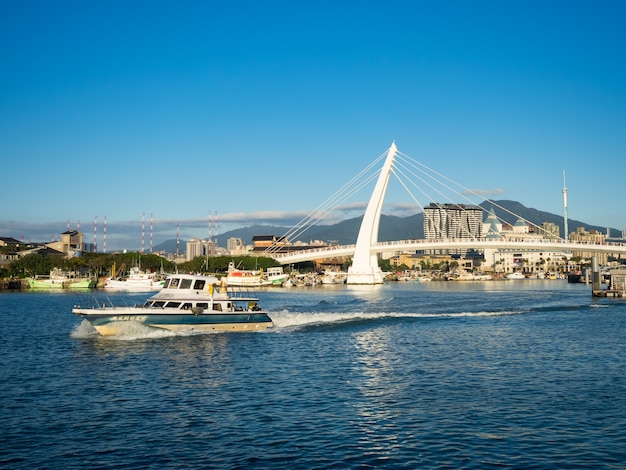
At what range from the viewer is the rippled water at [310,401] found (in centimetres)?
1250

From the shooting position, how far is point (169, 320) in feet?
98.2

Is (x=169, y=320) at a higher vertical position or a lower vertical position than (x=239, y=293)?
higher

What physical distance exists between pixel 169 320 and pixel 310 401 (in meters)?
14.6

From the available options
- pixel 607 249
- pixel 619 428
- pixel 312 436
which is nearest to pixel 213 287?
pixel 312 436

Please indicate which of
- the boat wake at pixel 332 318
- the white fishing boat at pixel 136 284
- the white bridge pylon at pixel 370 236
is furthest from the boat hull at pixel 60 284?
the boat wake at pixel 332 318

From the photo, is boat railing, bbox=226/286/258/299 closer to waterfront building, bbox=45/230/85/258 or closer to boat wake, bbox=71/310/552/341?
boat wake, bbox=71/310/552/341

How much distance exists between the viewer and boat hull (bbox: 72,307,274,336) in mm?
29016

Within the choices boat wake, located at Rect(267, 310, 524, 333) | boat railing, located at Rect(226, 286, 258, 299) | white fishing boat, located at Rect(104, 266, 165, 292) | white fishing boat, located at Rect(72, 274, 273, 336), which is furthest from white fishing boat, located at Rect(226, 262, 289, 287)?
white fishing boat, located at Rect(72, 274, 273, 336)

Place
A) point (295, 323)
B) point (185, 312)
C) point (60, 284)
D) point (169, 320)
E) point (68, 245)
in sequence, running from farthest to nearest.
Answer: point (68, 245) < point (60, 284) < point (295, 323) < point (185, 312) < point (169, 320)

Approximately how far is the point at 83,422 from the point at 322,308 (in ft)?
122

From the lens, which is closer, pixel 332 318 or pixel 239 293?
pixel 332 318

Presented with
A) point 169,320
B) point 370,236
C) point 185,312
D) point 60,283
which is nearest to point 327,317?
point 185,312

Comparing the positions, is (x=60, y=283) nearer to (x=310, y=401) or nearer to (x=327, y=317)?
(x=327, y=317)

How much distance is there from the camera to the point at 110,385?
1872 centimetres
